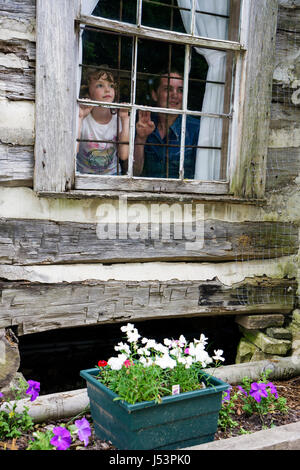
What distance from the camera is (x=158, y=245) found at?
137 inches

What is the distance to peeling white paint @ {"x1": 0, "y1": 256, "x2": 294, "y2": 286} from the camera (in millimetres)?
3152

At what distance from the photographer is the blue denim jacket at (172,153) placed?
138 inches

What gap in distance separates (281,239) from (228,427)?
1609 mm

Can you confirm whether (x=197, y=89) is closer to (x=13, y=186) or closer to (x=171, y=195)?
(x=171, y=195)

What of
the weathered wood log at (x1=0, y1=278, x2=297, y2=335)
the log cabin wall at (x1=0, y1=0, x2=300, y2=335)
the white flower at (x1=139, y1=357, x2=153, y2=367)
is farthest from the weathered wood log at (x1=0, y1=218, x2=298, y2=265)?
the white flower at (x1=139, y1=357, x2=153, y2=367)

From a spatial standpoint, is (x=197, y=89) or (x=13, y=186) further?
(x=197, y=89)

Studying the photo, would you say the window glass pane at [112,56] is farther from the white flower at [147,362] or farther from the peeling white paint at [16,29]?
the white flower at [147,362]

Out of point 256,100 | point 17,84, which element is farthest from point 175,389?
point 256,100

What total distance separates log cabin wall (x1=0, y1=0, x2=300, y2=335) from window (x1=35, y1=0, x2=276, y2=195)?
6.0 inches

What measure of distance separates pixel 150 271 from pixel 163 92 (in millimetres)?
1286

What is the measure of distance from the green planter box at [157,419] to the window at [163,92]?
1.38 m

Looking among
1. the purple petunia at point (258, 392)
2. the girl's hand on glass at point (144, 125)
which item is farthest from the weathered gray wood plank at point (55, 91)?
the purple petunia at point (258, 392)

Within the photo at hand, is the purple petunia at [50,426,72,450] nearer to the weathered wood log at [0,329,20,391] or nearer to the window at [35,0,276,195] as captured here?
the weathered wood log at [0,329,20,391]
